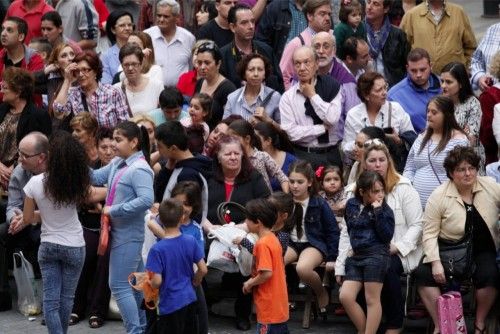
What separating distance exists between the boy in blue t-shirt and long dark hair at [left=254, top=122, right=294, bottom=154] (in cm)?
257

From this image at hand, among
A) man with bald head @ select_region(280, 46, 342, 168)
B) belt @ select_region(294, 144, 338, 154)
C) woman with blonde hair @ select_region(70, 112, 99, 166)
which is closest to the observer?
woman with blonde hair @ select_region(70, 112, 99, 166)

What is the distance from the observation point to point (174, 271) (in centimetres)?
1053

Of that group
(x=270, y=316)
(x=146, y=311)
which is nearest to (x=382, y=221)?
(x=270, y=316)

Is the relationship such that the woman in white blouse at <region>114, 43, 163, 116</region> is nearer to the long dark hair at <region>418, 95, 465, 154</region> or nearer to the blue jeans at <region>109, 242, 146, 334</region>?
the blue jeans at <region>109, 242, 146, 334</region>

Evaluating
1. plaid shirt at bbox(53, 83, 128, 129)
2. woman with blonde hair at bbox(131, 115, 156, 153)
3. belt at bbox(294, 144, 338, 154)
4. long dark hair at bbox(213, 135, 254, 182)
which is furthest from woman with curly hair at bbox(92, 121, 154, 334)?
belt at bbox(294, 144, 338, 154)

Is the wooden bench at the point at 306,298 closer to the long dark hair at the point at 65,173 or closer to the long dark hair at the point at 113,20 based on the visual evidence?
the long dark hair at the point at 65,173

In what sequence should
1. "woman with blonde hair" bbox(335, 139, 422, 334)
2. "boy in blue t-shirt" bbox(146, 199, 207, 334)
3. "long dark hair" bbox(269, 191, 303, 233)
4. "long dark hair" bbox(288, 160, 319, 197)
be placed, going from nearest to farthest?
"boy in blue t-shirt" bbox(146, 199, 207, 334) < "long dark hair" bbox(269, 191, 303, 233) < "woman with blonde hair" bbox(335, 139, 422, 334) < "long dark hair" bbox(288, 160, 319, 197)

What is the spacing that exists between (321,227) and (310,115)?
5.00 ft

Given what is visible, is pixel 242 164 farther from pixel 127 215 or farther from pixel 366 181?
pixel 127 215

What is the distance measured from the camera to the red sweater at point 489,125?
1309 centimetres

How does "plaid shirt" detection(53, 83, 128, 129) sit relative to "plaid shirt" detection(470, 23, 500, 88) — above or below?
below

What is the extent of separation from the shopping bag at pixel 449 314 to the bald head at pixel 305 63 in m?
3.00

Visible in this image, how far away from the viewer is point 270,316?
10875mm

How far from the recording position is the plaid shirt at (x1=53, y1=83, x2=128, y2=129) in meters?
13.7
